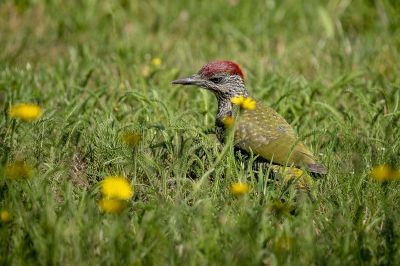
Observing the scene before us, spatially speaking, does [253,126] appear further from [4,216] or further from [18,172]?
[4,216]

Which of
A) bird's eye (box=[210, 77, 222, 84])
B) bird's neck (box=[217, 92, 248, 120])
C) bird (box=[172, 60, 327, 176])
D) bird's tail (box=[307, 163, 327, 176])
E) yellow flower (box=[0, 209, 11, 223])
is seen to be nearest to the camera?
yellow flower (box=[0, 209, 11, 223])

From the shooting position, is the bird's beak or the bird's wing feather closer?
the bird's wing feather

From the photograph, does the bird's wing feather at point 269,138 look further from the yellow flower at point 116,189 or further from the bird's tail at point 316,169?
the yellow flower at point 116,189

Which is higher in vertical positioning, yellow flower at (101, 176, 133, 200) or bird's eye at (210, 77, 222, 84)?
yellow flower at (101, 176, 133, 200)

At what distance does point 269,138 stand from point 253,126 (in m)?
0.15

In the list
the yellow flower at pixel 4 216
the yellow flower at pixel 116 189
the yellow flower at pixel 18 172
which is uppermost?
the yellow flower at pixel 18 172

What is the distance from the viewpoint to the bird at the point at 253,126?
14.0ft

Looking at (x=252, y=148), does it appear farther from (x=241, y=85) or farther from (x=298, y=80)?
(x=298, y=80)

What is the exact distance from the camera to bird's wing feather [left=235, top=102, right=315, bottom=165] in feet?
14.2

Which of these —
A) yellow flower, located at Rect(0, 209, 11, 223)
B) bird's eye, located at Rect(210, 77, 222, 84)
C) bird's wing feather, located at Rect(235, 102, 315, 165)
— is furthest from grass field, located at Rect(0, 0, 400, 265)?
bird's eye, located at Rect(210, 77, 222, 84)

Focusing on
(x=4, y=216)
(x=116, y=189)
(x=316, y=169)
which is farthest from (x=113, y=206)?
(x=316, y=169)

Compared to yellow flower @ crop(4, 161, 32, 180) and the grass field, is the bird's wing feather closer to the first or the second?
the grass field

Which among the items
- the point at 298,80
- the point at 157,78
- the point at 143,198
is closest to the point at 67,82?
the point at 157,78

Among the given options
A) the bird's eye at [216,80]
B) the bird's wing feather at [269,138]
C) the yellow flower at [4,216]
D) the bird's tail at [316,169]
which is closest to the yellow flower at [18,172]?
the yellow flower at [4,216]
